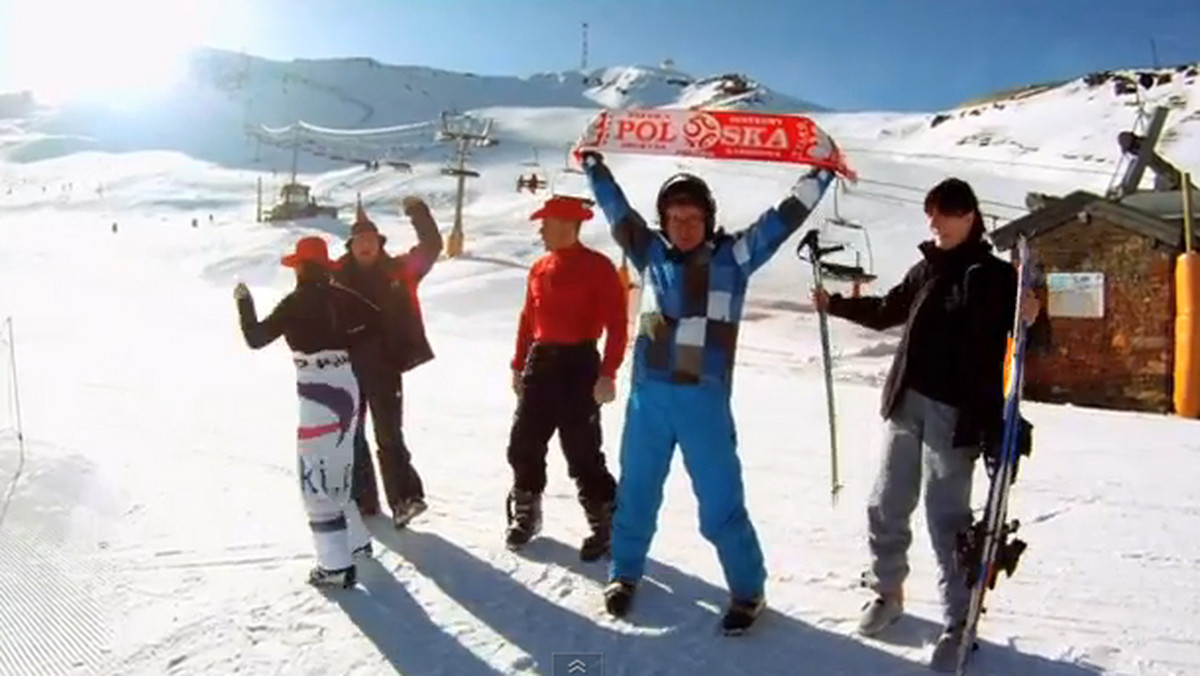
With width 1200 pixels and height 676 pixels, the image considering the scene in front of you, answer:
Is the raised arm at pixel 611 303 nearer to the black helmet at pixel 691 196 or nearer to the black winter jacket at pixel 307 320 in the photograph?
the black helmet at pixel 691 196

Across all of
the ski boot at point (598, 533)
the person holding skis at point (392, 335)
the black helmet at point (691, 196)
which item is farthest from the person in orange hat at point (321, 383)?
the black helmet at point (691, 196)

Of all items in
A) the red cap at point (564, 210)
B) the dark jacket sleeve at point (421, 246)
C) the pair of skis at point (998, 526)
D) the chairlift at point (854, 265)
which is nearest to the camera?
the pair of skis at point (998, 526)

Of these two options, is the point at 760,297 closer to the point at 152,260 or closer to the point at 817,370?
the point at 817,370

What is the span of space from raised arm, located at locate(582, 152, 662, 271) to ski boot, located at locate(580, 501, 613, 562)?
4.54 ft

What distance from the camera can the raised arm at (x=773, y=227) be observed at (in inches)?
161

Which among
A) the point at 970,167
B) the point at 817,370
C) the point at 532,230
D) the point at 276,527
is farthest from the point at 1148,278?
the point at 970,167

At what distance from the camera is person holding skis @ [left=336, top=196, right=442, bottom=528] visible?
5.47m

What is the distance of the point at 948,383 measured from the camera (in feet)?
12.7

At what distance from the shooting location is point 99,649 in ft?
13.6

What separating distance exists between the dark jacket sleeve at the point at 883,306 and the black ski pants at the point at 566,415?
4.26ft

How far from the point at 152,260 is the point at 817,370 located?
25360mm

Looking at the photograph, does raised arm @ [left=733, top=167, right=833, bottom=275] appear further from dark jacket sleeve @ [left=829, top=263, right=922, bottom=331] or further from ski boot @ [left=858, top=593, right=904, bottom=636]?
ski boot @ [left=858, top=593, right=904, bottom=636]

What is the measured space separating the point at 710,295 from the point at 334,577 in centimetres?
220

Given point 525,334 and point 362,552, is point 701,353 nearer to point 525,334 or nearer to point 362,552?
point 525,334
